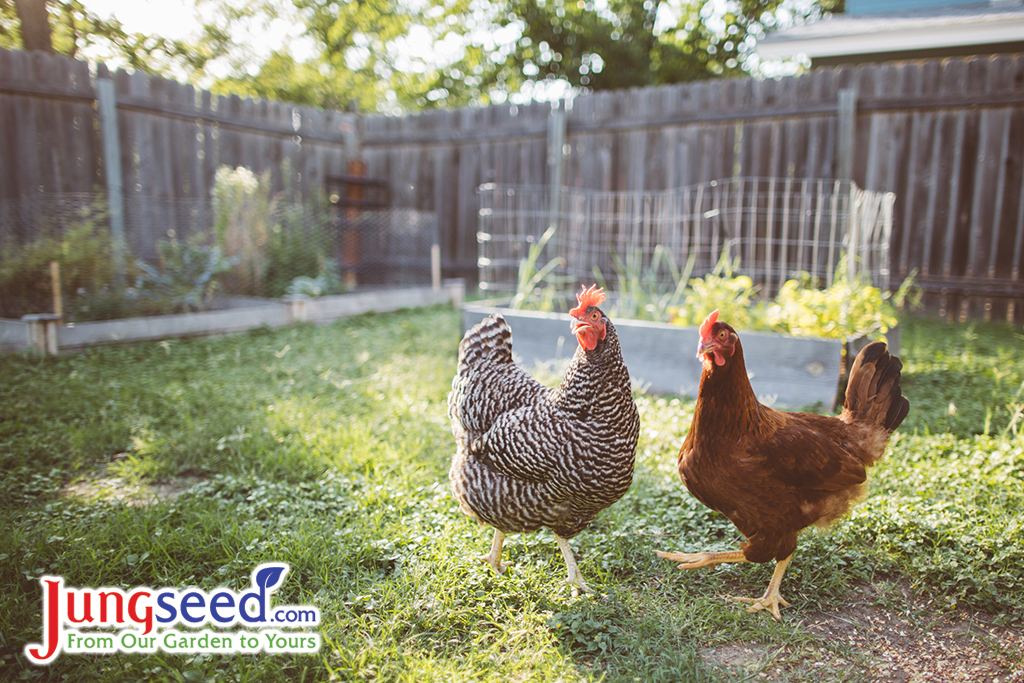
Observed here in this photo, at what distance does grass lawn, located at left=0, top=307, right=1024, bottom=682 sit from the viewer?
5.98 feet

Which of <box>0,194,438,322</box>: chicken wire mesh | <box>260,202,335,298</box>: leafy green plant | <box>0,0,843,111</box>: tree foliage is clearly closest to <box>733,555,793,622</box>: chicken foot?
<box>0,194,438,322</box>: chicken wire mesh

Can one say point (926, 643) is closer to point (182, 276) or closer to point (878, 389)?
point (878, 389)

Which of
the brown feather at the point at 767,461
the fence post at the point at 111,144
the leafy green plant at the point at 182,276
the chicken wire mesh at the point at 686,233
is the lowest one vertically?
the brown feather at the point at 767,461

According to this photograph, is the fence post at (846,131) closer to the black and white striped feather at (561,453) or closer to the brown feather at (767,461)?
the brown feather at (767,461)

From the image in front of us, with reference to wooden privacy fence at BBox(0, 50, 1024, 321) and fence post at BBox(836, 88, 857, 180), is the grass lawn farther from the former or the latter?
fence post at BBox(836, 88, 857, 180)

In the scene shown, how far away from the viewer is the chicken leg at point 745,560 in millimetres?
2088

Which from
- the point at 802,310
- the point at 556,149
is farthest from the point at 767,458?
the point at 556,149

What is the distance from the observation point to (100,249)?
5.46 m

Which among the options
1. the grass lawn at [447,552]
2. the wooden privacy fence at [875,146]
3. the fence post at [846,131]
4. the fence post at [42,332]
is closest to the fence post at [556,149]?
the wooden privacy fence at [875,146]

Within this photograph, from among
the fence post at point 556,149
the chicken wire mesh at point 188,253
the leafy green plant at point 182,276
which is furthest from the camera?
the fence post at point 556,149

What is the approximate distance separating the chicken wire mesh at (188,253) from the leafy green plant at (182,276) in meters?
0.01

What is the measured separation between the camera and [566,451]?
1991 millimetres

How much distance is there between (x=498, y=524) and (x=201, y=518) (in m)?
1.25

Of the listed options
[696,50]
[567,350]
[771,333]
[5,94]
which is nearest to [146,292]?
[5,94]
